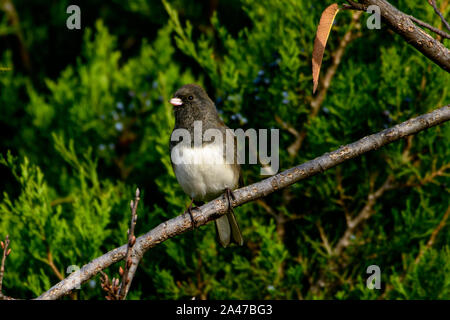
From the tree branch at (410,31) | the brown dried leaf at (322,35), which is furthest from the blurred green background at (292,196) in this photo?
the brown dried leaf at (322,35)

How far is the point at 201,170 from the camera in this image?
246 centimetres

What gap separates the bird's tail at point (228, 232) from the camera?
2490 mm

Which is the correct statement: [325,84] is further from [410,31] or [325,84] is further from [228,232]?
[410,31]

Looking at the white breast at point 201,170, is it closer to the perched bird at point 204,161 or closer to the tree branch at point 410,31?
the perched bird at point 204,161

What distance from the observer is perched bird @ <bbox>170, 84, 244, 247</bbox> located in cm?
246

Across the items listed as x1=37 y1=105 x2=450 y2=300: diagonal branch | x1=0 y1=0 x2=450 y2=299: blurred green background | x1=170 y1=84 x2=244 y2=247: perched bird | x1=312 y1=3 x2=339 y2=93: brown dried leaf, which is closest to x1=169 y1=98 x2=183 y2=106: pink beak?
x1=170 y1=84 x2=244 y2=247: perched bird

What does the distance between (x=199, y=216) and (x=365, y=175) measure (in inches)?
46.1

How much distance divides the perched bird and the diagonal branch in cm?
70

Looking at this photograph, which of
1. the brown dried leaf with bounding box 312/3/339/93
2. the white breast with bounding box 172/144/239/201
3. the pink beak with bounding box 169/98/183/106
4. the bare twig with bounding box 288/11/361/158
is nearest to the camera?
the brown dried leaf with bounding box 312/3/339/93

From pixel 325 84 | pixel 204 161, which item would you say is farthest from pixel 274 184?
pixel 325 84

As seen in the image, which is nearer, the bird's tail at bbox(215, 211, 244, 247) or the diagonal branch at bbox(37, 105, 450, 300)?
the diagonal branch at bbox(37, 105, 450, 300)

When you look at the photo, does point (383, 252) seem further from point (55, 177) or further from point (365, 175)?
point (55, 177)

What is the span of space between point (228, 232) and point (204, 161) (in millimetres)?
372

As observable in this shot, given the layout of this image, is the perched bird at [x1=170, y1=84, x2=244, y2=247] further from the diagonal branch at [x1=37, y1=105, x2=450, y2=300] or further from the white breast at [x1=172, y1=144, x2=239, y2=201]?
the diagonal branch at [x1=37, y1=105, x2=450, y2=300]
